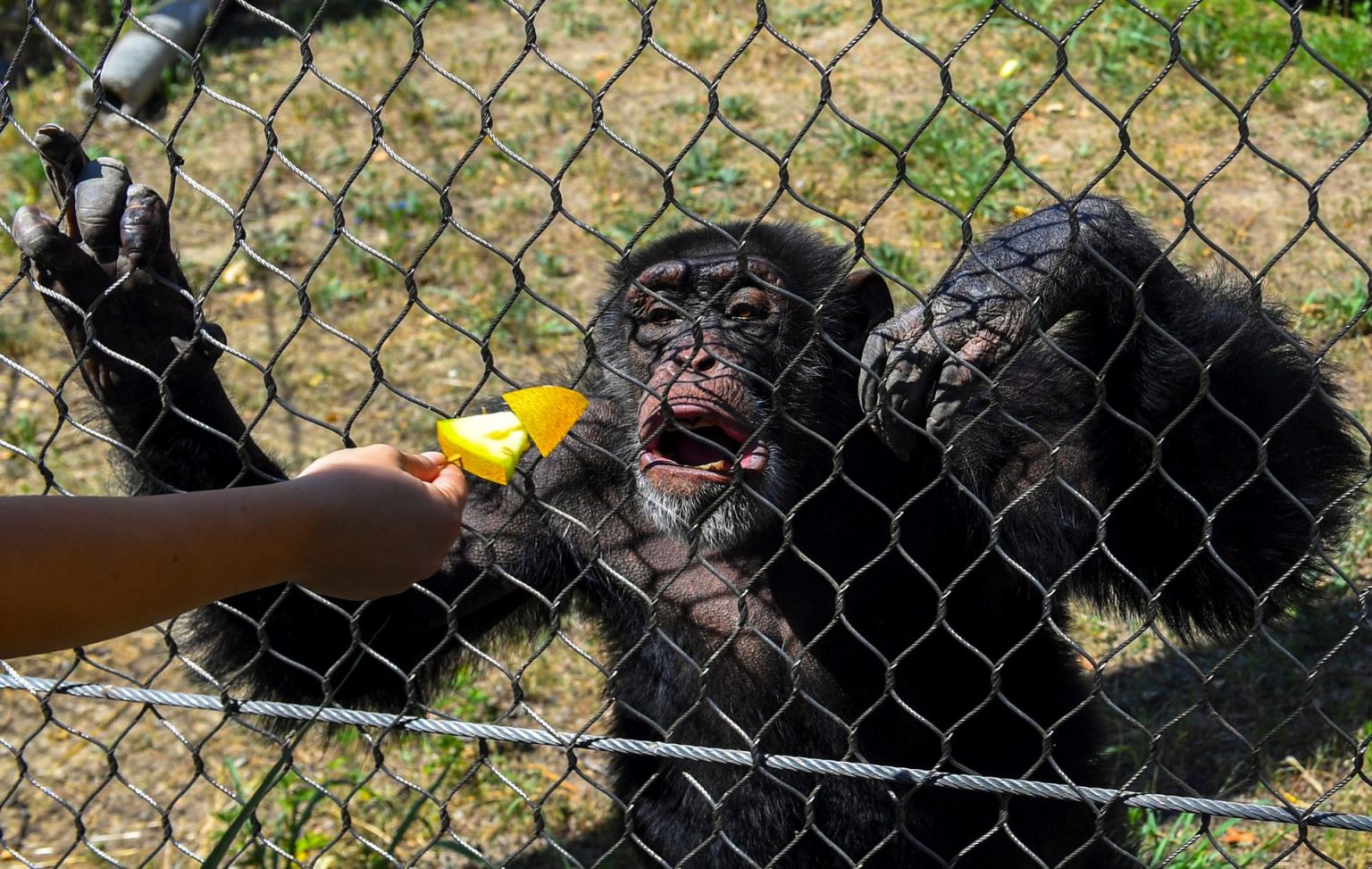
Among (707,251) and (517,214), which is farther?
(517,214)

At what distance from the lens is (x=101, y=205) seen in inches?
125

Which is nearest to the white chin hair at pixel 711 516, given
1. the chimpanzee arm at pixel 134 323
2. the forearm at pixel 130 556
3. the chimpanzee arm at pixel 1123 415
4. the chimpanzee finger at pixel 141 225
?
the chimpanzee arm at pixel 1123 415

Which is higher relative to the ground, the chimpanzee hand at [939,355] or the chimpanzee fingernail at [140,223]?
the chimpanzee hand at [939,355]

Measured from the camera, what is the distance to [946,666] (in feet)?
11.9

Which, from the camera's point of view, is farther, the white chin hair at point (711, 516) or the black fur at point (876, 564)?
the white chin hair at point (711, 516)

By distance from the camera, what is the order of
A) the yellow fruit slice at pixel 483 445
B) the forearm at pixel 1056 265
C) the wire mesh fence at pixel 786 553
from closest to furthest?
the yellow fruit slice at pixel 483 445 < the wire mesh fence at pixel 786 553 < the forearm at pixel 1056 265

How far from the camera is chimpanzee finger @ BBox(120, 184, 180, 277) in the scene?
3.19 m

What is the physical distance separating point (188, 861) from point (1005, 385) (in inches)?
113

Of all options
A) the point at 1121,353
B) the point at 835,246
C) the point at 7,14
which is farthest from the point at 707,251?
the point at 7,14

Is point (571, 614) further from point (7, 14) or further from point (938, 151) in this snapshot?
point (7, 14)

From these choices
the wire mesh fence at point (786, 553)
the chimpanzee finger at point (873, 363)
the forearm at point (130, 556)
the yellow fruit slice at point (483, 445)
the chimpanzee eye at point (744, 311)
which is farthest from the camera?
the chimpanzee eye at point (744, 311)

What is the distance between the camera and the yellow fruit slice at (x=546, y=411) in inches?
116

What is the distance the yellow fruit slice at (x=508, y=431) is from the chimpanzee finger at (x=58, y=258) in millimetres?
1023

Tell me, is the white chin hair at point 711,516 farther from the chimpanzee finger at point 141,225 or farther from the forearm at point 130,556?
the forearm at point 130,556
